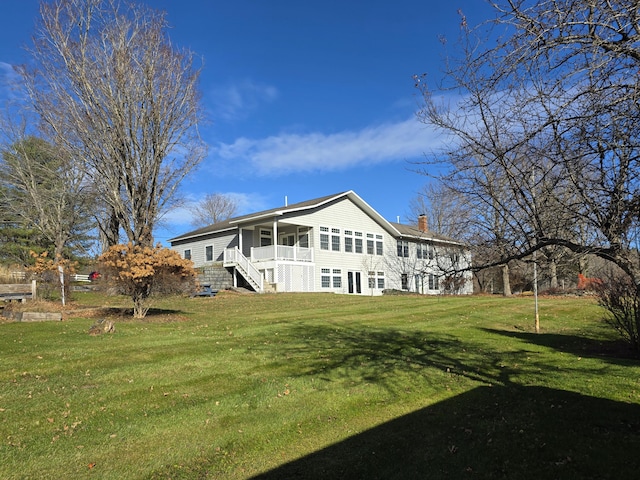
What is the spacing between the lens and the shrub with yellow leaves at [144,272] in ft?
38.4

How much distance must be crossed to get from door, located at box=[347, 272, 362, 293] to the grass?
2047cm

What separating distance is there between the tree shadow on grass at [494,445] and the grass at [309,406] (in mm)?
20

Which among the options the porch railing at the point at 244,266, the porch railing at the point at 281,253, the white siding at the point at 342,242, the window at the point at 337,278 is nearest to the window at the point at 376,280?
the white siding at the point at 342,242

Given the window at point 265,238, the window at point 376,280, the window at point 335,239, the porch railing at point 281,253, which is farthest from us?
the window at point 376,280

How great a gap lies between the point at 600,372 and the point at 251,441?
19.3 feet

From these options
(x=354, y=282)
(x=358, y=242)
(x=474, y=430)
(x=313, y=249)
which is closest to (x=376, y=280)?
(x=354, y=282)

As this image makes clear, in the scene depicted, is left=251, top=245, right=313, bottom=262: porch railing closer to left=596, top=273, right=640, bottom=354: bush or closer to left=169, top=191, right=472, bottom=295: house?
left=169, top=191, right=472, bottom=295: house

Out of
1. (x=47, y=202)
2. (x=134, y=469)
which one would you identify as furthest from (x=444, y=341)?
(x=47, y=202)

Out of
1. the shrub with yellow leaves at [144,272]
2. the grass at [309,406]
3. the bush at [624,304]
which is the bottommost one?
the grass at [309,406]

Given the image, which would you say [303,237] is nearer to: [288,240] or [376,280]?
[288,240]

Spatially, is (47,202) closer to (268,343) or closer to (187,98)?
(187,98)

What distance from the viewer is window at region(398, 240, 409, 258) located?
34.6 m

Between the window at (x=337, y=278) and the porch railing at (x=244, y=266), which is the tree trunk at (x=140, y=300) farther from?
the window at (x=337, y=278)

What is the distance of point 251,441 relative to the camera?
4488mm
